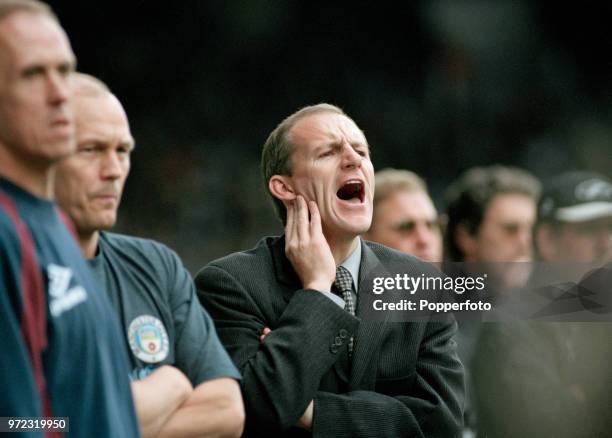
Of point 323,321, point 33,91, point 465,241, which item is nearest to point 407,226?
point 465,241

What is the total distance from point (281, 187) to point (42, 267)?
131 cm

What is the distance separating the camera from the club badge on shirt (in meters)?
2.16

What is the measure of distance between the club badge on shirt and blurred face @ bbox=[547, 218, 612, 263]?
6.15 feet

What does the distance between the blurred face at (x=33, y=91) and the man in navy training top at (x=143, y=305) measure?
409 mm

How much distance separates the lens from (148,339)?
2.17 meters

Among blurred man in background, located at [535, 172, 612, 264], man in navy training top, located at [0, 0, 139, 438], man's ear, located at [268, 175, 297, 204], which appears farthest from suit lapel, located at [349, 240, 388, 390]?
blurred man in background, located at [535, 172, 612, 264]

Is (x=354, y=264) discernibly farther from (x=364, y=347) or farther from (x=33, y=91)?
(x=33, y=91)

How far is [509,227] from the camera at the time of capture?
12.9ft

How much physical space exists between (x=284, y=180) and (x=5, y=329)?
141 centimetres

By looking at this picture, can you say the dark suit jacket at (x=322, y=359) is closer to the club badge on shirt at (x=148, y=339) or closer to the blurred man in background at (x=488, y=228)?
the club badge on shirt at (x=148, y=339)

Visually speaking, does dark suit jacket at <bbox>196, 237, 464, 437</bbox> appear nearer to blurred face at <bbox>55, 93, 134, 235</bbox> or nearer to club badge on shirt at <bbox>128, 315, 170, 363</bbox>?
club badge on shirt at <bbox>128, 315, 170, 363</bbox>

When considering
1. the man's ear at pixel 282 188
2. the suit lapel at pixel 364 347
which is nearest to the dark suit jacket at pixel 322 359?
the suit lapel at pixel 364 347

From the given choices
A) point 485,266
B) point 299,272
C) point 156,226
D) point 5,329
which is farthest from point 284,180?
point 156,226

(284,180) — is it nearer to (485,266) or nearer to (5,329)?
(485,266)
